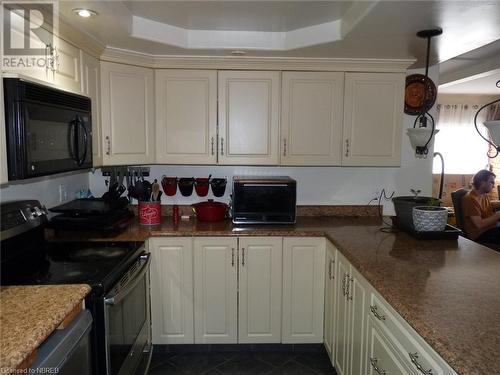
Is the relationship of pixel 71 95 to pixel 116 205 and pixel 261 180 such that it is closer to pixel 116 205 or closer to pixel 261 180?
pixel 116 205

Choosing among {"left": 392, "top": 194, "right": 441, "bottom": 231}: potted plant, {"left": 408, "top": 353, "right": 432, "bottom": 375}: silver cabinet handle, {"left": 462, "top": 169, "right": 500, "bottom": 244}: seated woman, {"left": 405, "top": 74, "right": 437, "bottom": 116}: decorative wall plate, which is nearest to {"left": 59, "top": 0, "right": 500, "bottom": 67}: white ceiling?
{"left": 405, "top": 74, "right": 437, "bottom": 116}: decorative wall plate

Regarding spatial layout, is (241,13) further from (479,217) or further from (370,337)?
(479,217)

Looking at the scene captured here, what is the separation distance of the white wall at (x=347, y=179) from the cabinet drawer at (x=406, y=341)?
1.55 meters

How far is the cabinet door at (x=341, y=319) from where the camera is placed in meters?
2.16

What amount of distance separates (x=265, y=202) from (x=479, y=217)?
2.70 metres

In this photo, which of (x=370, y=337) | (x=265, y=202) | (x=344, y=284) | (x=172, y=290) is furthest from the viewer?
(x=265, y=202)

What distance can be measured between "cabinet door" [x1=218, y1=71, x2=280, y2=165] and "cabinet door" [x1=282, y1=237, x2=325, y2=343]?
2.24 feet

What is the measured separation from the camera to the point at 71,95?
6.49 ft

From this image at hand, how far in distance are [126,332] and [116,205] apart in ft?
3.03

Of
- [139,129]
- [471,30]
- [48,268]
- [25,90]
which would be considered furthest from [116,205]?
[471,30]

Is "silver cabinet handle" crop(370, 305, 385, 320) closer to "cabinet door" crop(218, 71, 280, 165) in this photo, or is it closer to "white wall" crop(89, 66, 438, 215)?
"cabinet door" crop(218, 71, 280, 165)

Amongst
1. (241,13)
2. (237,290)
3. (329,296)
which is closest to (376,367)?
(329,296)

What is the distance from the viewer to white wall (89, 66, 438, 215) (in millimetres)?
3188

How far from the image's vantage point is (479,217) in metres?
4.14
